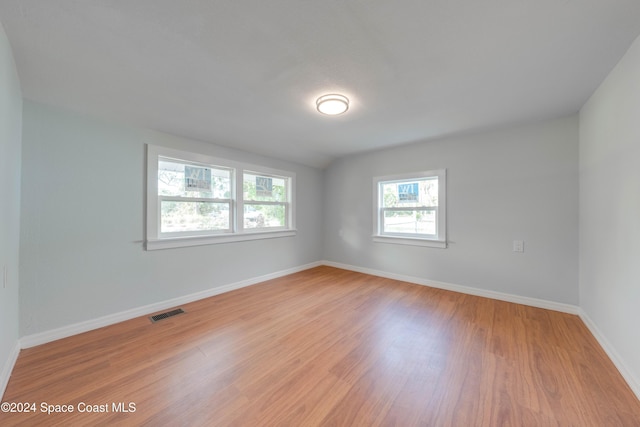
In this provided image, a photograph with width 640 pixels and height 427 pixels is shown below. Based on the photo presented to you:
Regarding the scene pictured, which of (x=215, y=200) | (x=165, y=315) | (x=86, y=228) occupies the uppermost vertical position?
(x=215, y=200)

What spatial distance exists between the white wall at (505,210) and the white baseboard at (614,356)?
1.54 ft

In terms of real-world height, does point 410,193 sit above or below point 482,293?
above

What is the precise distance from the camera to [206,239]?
3.28 m

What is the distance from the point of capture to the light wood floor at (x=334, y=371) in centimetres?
137

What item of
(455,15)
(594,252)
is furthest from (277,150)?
(594,252)

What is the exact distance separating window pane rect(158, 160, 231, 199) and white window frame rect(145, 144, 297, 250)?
74 mm

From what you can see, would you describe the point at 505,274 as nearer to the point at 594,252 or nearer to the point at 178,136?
the point at 594,252

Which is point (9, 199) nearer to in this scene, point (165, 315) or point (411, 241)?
point (165, 315)

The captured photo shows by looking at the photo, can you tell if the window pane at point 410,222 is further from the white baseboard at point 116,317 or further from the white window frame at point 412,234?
the white baseboard at point 116,317

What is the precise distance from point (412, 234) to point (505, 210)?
1325 mm

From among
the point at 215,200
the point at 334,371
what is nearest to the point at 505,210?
the point at 334,371

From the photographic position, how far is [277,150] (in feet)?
12.8

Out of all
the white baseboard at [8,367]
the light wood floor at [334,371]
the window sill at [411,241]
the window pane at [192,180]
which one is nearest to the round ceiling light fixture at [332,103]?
the window pane at [192,180]

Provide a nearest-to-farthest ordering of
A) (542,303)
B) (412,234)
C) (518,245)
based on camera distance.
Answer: (542,303) < (518,245) < (412,234)
